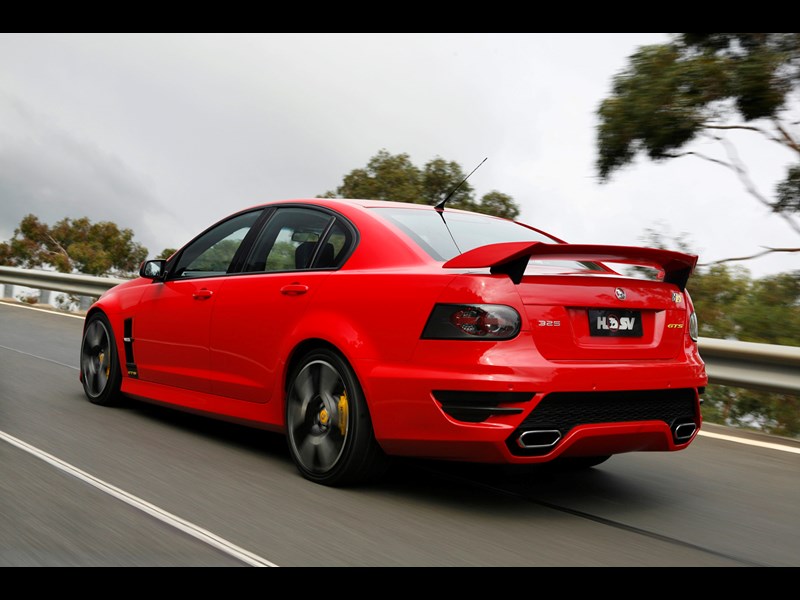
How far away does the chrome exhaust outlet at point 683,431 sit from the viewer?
185 inches

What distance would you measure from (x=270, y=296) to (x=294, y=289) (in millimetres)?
232

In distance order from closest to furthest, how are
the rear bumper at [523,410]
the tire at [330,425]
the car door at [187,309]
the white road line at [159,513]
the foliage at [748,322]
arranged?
the white road line at [159,513], the rear bumper at [523,410], the tire at [330,425], the car door at [187,309], the foliage at [748,322]

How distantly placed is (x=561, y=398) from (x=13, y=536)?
7.73ft

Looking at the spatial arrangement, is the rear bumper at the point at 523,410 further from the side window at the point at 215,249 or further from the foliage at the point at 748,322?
the foliage at the point at 748,322

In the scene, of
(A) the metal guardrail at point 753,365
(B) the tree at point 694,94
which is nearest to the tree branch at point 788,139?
(B) the tree at point 694,94

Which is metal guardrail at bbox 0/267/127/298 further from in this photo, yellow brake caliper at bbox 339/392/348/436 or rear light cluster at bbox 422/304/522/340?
rear light cluster at bbox 422/304/522/340

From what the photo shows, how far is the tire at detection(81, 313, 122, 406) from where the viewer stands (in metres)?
7.00

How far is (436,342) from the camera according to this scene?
4.34m

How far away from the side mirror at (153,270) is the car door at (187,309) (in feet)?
0.21

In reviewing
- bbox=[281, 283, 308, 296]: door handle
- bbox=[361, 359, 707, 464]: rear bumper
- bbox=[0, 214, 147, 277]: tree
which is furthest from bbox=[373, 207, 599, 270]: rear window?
bbox=[0, 214, 147, 277]: tree

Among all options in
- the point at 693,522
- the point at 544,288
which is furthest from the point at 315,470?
the point at 693,522

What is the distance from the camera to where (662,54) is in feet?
45.9

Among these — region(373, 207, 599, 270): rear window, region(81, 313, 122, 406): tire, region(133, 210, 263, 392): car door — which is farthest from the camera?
region(81, 313, 122, 406): tire

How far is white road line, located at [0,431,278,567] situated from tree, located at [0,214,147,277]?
151 feet
